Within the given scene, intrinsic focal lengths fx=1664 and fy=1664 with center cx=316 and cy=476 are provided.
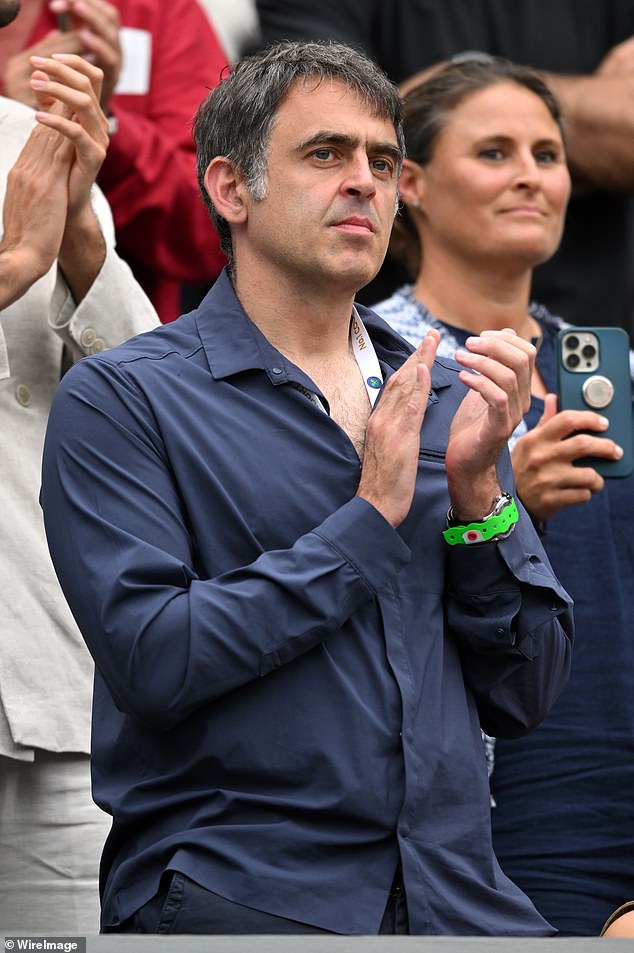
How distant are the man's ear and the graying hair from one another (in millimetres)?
17

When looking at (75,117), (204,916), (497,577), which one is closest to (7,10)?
(75,117)

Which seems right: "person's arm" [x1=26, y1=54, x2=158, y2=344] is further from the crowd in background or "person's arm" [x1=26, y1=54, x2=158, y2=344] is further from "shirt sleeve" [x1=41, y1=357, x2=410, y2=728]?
"shirt sleeve" [x1=41, y1=357, x2=410, y2=728]

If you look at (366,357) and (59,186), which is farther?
(59,186)

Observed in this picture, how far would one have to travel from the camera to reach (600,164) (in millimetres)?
4449

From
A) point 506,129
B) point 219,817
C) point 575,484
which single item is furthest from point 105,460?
point 506,129

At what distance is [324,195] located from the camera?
2.67 metres

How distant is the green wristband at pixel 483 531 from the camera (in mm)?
2488

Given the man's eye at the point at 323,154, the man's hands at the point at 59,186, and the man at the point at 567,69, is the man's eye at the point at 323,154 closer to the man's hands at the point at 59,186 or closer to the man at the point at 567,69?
the man's hands at the point at 59,186

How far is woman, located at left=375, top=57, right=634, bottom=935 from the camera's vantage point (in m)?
3.30

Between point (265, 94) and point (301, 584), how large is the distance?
0.90 meters

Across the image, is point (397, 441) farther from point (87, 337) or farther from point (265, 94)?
point (87, 337)

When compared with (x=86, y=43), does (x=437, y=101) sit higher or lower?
lower

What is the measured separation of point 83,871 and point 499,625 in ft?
3.16

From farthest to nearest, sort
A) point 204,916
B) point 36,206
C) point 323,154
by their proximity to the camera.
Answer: point 36,206 → point 323,154 → point 204,916
